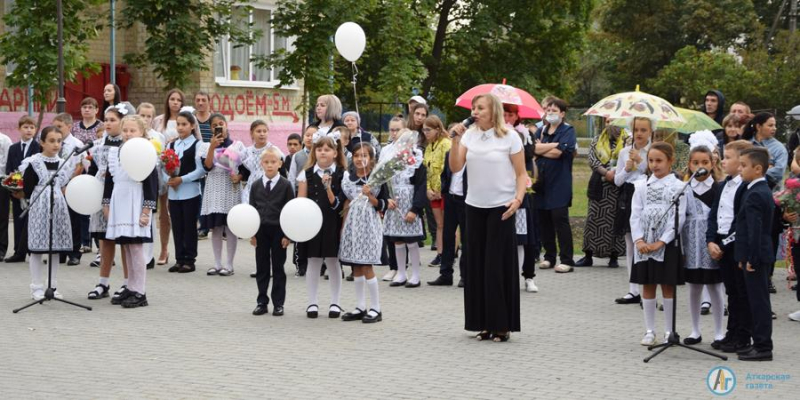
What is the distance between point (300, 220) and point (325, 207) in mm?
754

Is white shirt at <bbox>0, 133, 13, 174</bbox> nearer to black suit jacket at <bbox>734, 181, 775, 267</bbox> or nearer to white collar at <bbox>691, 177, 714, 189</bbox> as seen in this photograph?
white collar at <bbox>691, 177, 714, 189</bbox>

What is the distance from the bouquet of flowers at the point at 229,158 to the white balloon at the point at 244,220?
11.0 feet

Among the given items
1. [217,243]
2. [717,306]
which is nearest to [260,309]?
[217,243]

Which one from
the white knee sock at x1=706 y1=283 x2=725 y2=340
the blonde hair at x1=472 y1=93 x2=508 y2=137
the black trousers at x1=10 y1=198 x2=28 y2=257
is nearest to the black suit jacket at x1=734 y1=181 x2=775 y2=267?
the white knee sock at x1=706 y1=283 x2=725 y2=340

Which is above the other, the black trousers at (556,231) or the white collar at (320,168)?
the white collar at (320,168)

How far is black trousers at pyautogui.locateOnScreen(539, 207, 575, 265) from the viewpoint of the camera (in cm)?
1452

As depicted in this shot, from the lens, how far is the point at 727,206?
9.09m

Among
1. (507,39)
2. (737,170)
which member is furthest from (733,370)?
(507,39)

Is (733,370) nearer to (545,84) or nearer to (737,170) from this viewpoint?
(737,170)

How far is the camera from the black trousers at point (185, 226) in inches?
552

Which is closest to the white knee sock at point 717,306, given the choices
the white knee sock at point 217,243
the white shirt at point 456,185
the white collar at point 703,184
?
Answer: the white collar at point 703,184

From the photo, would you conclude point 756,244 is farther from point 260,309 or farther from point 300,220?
point 260,309

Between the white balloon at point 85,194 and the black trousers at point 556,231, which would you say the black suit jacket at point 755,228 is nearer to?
the black trousers at point 556,231

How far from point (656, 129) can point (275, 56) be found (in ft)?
43.3
